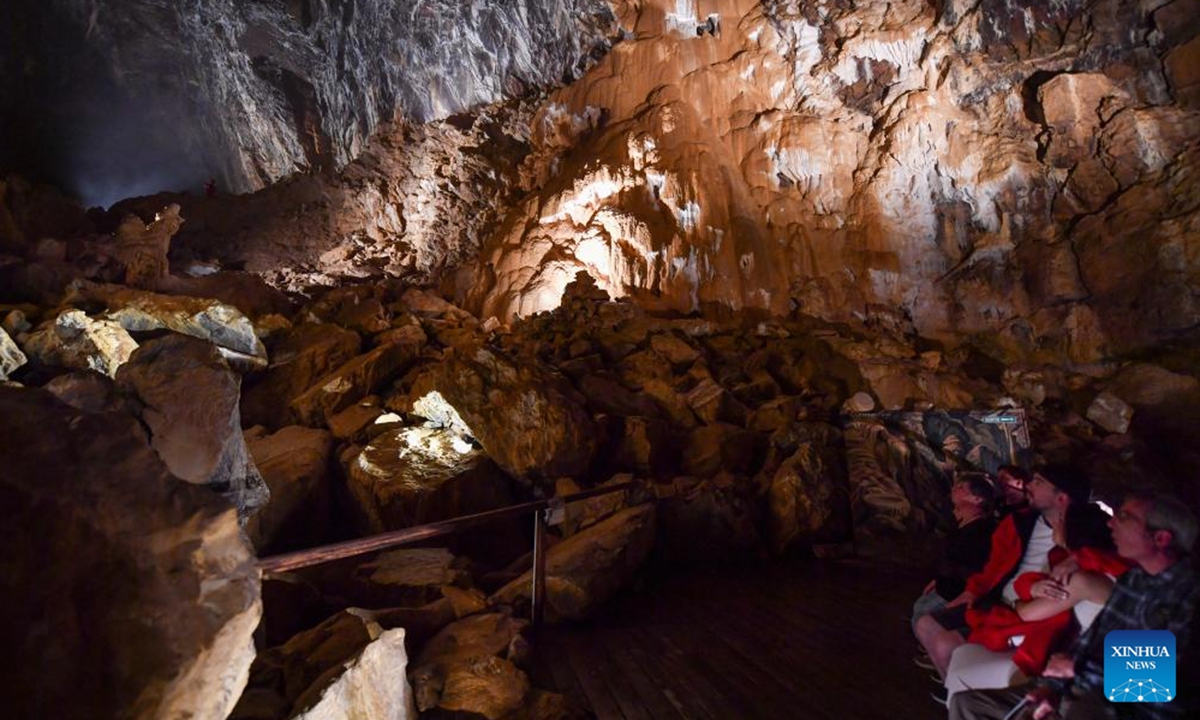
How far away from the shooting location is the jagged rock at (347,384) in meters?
8.27

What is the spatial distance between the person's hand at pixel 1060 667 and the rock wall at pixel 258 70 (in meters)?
14.1

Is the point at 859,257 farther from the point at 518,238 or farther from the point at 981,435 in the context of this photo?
the point at 518,238

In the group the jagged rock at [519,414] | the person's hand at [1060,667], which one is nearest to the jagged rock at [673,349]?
the jagged rock at [519,414]

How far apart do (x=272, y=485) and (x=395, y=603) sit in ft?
10.5

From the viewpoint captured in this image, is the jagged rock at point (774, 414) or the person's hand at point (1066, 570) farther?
the jagged rock at point (774, 414)

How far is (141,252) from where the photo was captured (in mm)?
10188

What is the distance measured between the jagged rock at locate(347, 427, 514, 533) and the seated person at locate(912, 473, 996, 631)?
513cm

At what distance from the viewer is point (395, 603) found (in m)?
4.12

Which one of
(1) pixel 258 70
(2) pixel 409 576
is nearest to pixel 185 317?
(2) pixel 409 576

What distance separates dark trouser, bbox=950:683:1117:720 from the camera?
1.67 m

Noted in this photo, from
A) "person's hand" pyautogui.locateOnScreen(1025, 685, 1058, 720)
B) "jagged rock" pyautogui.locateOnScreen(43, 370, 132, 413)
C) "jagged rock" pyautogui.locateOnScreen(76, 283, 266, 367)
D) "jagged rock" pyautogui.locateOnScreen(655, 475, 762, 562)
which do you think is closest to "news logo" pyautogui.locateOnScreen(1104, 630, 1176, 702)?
"person's hand" pyautogui.locateOnScreen(1025, 685, 1058, 720)

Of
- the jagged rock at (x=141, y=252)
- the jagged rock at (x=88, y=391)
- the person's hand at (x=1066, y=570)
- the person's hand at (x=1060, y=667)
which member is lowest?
the person's hand at (x=1060, y=667)

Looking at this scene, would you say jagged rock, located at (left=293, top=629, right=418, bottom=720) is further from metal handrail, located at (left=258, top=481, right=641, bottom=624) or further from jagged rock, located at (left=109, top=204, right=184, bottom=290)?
jagged rock, located at (left=109, top=204, right=184, bottom=290)

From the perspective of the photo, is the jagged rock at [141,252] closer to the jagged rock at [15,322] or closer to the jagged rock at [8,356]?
the jagged rock at [15,322]
